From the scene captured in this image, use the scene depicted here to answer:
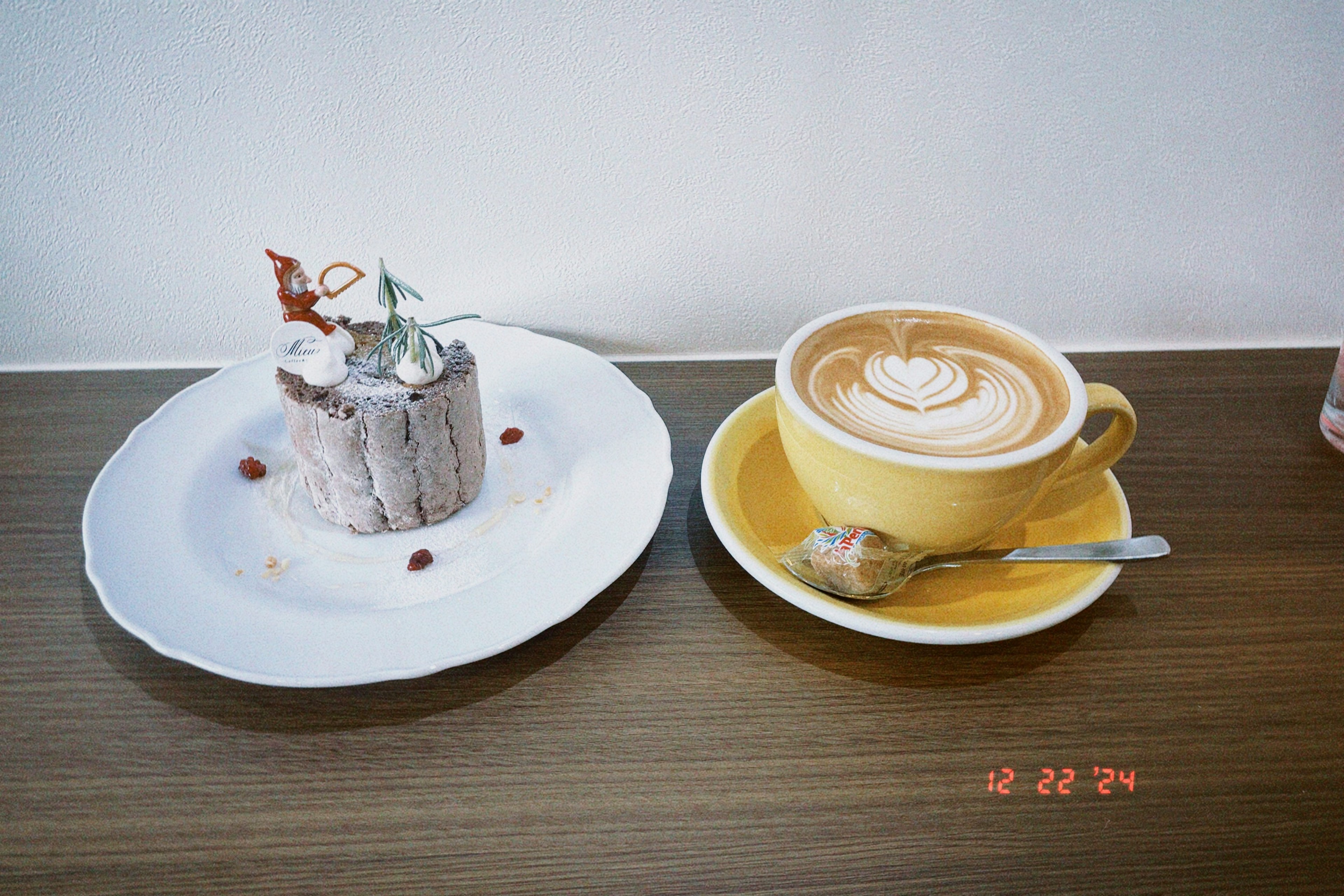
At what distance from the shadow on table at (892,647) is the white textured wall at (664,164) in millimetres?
518

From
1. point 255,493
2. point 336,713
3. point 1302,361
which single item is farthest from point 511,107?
point 1302,361

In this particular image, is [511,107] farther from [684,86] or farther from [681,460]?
[681,460]

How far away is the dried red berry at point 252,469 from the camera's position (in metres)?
0.93

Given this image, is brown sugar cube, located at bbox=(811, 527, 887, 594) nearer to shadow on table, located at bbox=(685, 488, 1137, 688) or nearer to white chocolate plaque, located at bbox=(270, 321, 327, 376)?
shadow on table, located at bbox=(685, 488, 1137, 688)

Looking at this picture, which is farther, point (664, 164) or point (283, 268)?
point (664, 164)

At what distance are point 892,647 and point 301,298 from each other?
0.67 m

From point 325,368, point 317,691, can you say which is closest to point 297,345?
point 325,368

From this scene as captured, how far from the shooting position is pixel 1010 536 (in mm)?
840

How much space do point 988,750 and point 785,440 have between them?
1.01 ft

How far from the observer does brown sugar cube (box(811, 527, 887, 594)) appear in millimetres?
719

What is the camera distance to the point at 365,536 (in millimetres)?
896

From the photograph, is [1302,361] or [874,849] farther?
[1302,361]

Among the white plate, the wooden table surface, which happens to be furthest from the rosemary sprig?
the wooden table surface

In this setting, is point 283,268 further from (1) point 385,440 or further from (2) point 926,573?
(2) point 926,573
